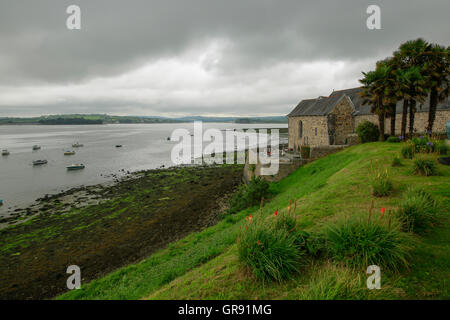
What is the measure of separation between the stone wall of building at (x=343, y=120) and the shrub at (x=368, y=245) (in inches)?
1228

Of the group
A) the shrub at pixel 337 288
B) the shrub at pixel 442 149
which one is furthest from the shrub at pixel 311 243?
the shrub at pixel 442 149

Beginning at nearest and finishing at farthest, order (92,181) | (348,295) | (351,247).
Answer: (348,295) → (351,247) → (92,181)

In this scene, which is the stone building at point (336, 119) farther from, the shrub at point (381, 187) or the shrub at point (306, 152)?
the shrub at point (381, 187)

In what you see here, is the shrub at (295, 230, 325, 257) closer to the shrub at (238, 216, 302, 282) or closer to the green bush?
the shrub at (238, 216, 302, 282)

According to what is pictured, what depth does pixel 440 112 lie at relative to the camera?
25.1 meters

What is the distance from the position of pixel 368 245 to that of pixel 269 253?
2116 mm

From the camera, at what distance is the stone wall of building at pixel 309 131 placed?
33.7m

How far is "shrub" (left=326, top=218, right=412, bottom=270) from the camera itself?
15.4 ft

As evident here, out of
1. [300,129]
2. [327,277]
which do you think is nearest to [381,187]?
[327,277]

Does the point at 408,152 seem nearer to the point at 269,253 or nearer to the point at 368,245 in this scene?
the point at 368,245

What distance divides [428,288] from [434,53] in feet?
83.0

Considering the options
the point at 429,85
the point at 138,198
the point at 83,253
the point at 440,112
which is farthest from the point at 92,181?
the point at 440,112

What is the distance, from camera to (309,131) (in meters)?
37.1
